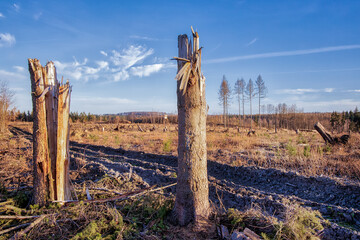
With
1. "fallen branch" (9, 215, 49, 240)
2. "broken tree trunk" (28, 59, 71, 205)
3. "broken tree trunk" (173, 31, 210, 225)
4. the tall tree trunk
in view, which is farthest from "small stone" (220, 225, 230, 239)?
the tall tree trunk

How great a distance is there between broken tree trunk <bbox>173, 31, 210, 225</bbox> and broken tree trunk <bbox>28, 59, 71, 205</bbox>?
1786 millimetres

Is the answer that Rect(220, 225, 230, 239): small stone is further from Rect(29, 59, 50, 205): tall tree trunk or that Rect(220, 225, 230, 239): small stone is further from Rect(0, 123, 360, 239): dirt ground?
Rect(29, 59, 50, 205): tall tree trunk

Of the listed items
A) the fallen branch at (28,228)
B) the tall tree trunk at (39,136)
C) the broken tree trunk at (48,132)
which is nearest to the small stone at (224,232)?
the fallen branch at (28,228)

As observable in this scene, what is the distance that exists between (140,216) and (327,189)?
14.3 ft

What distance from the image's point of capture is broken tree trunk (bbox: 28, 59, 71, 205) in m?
2.91

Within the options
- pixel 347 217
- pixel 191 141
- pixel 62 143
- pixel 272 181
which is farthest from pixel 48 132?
pixel 272 181

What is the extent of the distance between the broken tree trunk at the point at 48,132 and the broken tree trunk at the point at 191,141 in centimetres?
179

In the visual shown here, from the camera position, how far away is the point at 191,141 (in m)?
2.60

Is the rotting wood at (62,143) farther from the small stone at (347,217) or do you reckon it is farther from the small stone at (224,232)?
the small stone at (347,217)

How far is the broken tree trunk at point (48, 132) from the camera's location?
2910mm

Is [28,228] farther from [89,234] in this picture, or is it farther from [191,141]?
[191,141]

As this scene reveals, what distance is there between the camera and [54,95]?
2998 mm

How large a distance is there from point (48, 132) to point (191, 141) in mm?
2088

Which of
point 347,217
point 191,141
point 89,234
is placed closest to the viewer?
point 89,234
